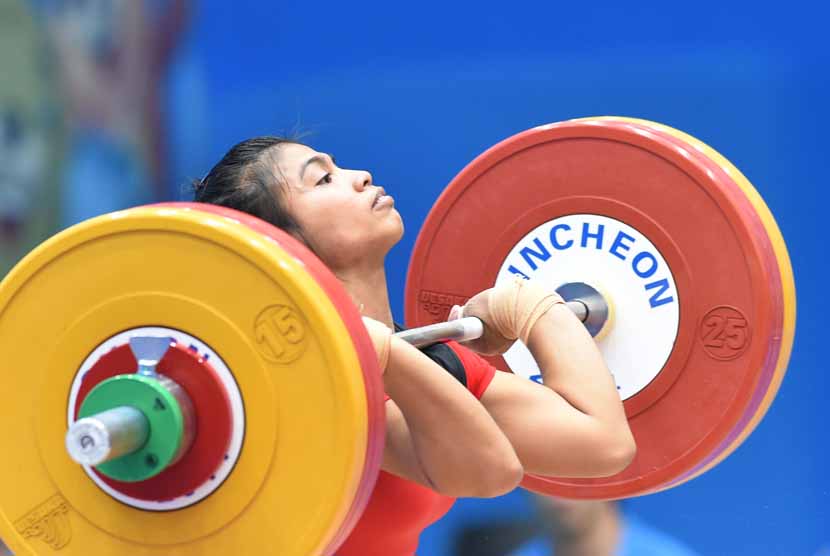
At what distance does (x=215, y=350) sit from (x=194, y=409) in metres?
0.06

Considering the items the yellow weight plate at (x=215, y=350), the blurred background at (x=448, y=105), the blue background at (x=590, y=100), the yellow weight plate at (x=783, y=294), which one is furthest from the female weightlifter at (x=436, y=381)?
the blue background at (x=590, y=100)

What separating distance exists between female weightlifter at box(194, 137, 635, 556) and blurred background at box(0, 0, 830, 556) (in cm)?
64

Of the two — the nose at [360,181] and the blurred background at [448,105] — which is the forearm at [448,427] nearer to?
the nose at [360,181]

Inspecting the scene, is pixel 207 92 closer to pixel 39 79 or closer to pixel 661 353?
pixel 39 79

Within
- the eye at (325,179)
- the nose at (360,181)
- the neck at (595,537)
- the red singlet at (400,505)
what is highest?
the nose at (360,181)

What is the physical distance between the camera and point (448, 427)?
44.4 inches

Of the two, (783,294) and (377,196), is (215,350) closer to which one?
(377,196)

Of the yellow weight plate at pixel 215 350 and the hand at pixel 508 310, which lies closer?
the yellow weight plate at pixel 215 350

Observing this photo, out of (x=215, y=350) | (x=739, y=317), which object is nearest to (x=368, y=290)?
(x=215, y=350)

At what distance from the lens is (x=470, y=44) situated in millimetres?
2711

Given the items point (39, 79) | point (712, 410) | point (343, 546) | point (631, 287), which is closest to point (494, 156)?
point (631, 287)

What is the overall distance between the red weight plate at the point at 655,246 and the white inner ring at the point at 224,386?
72 cm

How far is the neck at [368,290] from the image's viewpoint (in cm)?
139

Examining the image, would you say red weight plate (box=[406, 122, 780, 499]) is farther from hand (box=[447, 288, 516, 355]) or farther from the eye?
the eye
